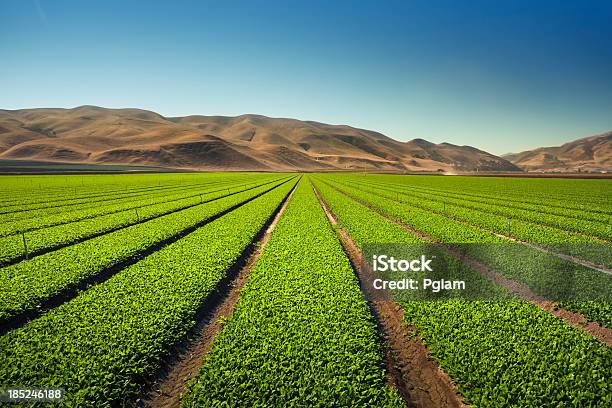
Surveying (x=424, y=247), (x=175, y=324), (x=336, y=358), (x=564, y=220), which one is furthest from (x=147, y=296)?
(x=564, y=220)

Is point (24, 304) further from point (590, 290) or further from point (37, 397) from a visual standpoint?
point (590, 290)

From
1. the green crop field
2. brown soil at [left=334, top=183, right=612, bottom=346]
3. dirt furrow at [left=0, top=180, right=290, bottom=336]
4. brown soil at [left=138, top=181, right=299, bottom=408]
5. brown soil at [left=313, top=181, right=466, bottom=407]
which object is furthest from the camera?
dirt furrow at [left=0, top=180, right=290, bottom=336]

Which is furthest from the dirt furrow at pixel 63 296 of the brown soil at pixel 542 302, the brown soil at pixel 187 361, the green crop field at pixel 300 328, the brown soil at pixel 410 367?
the brown soil at pixel 542 302

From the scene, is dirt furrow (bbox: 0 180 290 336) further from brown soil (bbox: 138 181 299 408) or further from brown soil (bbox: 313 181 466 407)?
brown soil (bbox: 313 181 466 407)

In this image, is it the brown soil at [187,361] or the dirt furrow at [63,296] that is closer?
the brown soil at [187,361]

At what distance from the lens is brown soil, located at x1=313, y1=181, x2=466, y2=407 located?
5895 millimetres

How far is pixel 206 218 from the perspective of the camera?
923 inches

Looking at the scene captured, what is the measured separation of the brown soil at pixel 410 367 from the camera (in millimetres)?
5895

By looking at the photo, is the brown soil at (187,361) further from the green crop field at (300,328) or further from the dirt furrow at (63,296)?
the dirt furrow at (63,296)


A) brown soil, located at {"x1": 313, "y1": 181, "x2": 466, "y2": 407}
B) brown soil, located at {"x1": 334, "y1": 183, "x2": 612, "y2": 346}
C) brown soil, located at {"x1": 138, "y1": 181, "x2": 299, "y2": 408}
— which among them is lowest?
brown soil, located at {"x1": 138, "y1": 181, "x2": 299, "y2": 408}

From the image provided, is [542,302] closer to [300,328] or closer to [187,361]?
[300,328]

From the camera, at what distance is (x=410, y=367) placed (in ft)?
22.1

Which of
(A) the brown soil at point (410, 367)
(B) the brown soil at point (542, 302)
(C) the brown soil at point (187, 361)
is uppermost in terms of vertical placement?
(B) the brown soil at point (542, 302)

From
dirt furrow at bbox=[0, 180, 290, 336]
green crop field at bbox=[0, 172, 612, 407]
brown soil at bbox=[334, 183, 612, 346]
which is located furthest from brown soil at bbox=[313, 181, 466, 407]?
dirt furrow at bbox=[0, 180, 290, 336]
